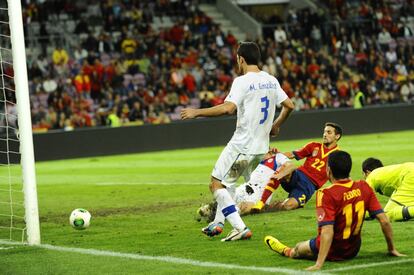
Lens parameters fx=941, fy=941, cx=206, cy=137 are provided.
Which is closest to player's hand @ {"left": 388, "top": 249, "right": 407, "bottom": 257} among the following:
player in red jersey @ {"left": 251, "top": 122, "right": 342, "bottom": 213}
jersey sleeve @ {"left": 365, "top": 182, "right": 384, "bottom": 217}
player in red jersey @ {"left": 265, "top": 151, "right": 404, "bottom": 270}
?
player in red jersey @ {"left": 265, "top": 151, "right": 404, "bottom": 270}

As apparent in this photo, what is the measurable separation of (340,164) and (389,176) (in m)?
2.94

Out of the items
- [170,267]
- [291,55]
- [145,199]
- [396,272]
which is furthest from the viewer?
[291,55]

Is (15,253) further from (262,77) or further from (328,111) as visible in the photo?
(328,111)

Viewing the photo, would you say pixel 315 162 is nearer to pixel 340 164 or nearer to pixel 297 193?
pixel 297 193

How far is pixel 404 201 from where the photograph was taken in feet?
35.8

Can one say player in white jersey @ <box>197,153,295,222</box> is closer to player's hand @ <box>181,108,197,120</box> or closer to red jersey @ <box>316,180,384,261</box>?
player's hand @ <box>181,108,197,120</box>

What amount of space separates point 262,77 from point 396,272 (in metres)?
3.07

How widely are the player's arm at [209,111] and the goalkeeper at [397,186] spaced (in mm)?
2127

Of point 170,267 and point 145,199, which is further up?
point 170,267

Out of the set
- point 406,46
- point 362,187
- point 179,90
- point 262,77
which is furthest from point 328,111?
point 362,187

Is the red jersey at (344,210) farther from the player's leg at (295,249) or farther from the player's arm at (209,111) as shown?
the player's arm at (209,111)

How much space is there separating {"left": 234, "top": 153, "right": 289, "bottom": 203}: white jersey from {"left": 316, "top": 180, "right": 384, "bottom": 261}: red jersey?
3774mm

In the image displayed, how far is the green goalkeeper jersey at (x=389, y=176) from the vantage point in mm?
10867

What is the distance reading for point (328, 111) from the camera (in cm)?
2905
